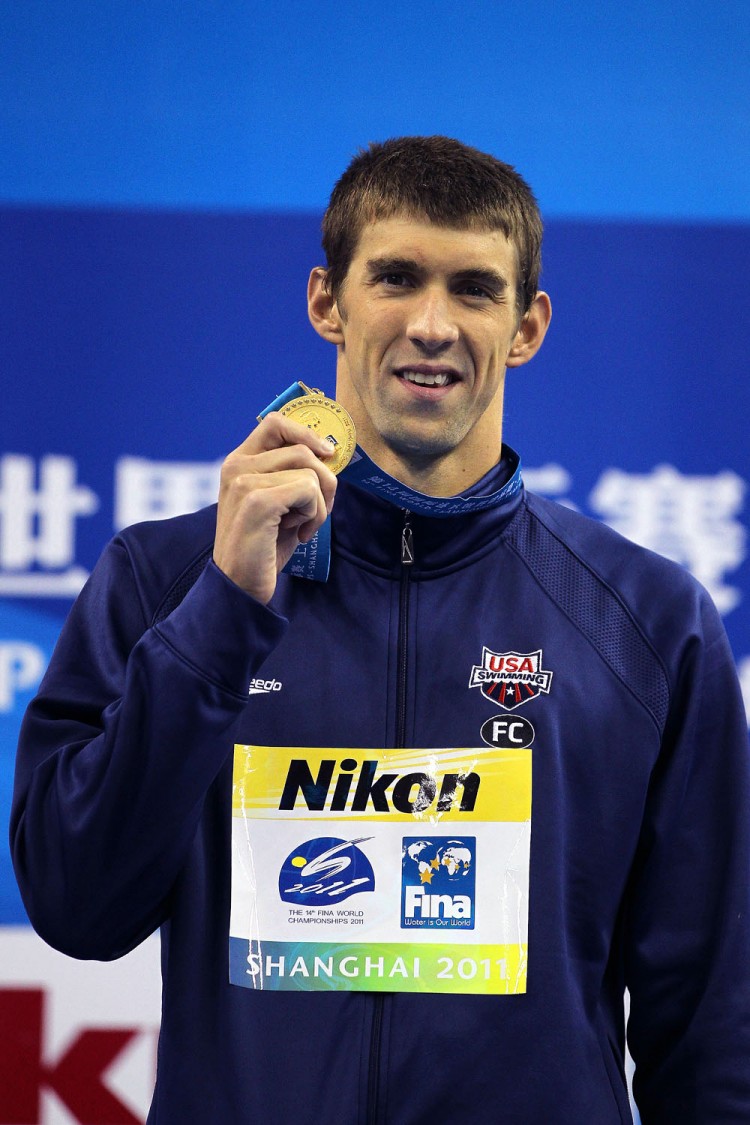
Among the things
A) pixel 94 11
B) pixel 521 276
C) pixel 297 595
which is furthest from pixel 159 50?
pixel 297 595

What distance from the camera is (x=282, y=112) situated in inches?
108

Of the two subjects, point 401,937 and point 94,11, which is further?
point 94,11

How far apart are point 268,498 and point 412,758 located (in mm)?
345

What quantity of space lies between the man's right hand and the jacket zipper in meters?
0.22

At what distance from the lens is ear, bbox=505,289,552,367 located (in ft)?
5.43

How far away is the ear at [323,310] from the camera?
1619 mm

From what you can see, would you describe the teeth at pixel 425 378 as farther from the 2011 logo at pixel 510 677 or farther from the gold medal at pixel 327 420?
the 2011 logo at pixel 510 677

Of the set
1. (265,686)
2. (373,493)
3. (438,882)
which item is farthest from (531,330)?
(438,882)

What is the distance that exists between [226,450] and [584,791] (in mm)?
1405

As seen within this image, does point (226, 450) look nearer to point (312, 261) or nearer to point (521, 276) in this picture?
point (312, 261)

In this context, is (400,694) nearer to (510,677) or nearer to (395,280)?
(510,677)

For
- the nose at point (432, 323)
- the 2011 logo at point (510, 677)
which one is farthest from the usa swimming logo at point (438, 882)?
the nose at point (432, 323)

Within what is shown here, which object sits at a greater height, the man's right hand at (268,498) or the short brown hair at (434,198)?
the short brown hair at (434,198)

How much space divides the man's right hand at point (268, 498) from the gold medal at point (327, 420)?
0.04 meters
